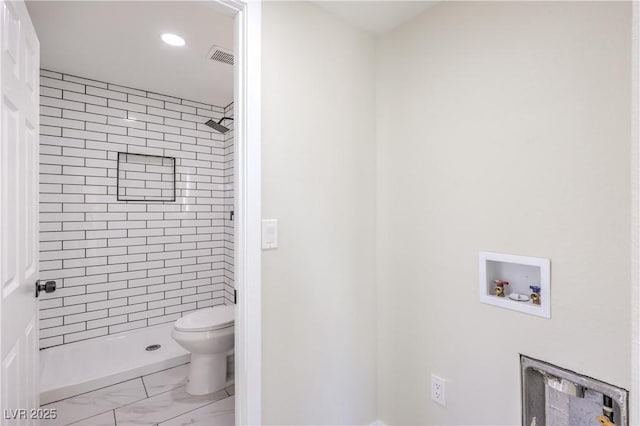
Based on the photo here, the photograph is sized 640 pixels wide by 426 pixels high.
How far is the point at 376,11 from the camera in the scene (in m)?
1.57

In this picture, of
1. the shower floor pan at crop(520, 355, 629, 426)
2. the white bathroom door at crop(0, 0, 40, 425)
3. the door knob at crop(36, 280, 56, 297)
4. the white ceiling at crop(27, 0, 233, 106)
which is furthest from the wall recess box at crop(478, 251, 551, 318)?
the door knob at crop(36, 280, 56, 297)

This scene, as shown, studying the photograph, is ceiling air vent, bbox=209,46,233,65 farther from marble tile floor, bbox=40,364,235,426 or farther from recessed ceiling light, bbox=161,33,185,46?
marble tile floor, bbox=40,364,235,426

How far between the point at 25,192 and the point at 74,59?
1670mm

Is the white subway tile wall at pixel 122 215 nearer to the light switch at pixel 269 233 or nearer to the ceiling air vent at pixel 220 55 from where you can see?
the ceiling air vent at pixel 220 55

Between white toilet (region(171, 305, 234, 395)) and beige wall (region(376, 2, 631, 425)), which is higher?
beige wall (region(376, 2, 631, 425))

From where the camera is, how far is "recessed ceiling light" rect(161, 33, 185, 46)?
1.97 m

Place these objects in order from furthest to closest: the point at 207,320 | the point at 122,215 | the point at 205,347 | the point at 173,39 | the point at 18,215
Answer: the point at 122,215, the point at 207,320, the point at 205,347, the point at 173,39, the point at 18,215

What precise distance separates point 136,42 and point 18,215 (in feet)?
4.80

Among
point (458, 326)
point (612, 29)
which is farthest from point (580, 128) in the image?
point (458, 326)

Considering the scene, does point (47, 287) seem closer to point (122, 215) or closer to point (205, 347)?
point (205, 347)

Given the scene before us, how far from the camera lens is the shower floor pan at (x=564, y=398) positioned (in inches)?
40.5

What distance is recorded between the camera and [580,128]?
42.4 inches

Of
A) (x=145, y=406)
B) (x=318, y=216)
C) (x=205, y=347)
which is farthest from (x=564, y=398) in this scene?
(x=145, y=406)

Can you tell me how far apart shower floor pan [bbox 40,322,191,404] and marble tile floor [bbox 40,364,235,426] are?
6 cm
